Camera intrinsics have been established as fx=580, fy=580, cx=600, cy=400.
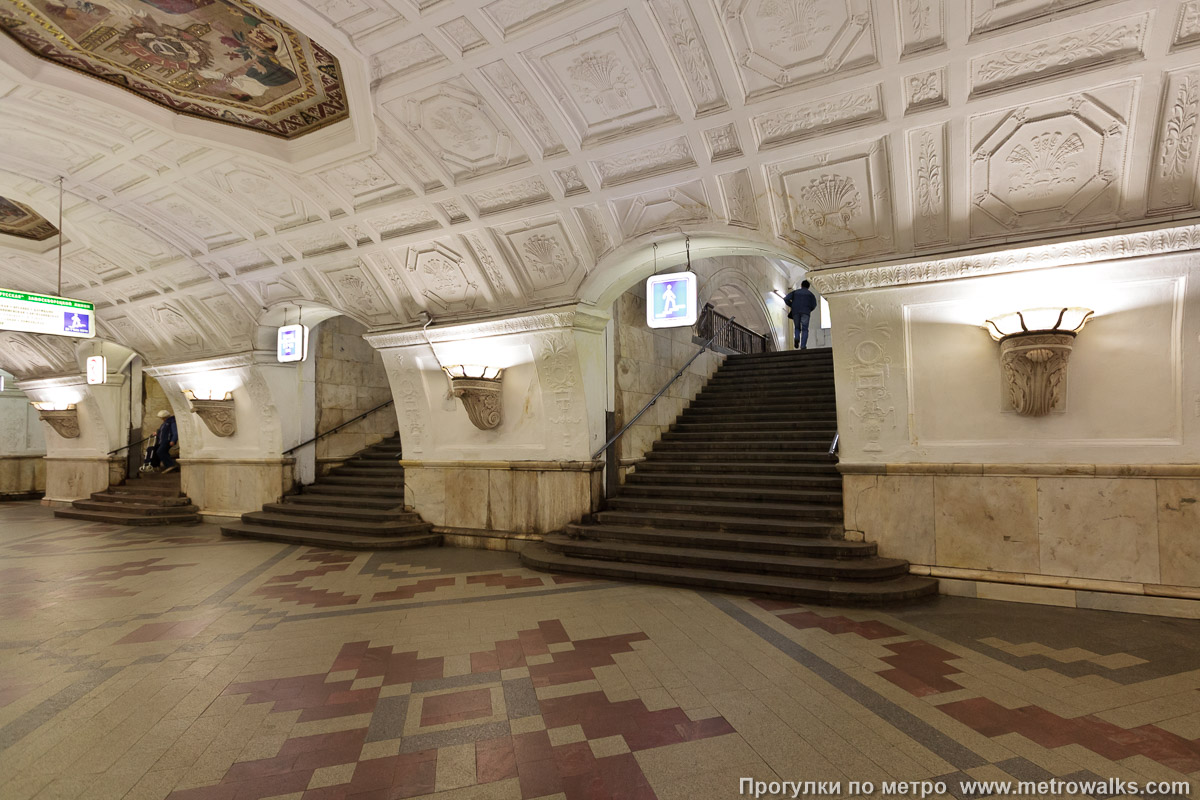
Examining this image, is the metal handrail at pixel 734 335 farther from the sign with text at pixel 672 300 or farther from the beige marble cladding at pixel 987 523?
the beige marble cladding at pixel 987 523

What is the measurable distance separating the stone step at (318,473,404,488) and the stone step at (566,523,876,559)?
4556 millimetres

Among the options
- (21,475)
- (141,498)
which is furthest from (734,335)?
(21,475)

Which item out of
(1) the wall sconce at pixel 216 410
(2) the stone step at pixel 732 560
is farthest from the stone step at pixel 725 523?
(1) the wall sconce at pixel 216 410

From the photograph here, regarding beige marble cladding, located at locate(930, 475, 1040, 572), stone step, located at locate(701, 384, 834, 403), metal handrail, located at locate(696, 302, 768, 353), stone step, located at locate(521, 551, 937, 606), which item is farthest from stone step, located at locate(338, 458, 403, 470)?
beige marble cladding, located at locate(930, 475, 1040, 572)

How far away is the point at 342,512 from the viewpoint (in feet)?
31.0

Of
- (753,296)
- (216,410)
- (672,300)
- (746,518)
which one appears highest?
(753,296)

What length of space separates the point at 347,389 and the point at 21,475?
1238 centimetres

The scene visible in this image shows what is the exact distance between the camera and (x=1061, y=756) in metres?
2.72

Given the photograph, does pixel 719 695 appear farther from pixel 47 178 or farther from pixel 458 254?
pixel 47 178

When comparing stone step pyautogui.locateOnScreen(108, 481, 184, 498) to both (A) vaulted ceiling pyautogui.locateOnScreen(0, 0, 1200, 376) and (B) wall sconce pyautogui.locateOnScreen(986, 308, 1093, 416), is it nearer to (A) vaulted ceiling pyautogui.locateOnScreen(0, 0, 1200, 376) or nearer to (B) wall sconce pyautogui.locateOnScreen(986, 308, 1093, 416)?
(A) vaulted ceiling pyautogui.locateOnScreen(0, 0, 1200, 376)

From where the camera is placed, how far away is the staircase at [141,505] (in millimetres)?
11312

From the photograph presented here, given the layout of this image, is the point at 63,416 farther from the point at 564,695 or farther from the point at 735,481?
the point at 564,695

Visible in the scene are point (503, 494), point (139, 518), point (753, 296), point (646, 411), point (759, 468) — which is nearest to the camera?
point (759, 468)

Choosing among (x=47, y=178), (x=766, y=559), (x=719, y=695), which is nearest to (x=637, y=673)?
(x=719, y=695)
